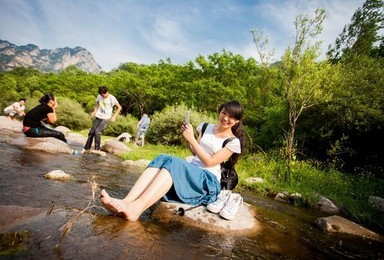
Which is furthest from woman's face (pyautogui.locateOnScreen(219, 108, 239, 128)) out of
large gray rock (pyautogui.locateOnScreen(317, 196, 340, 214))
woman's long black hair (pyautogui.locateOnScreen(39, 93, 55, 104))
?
woman's long black hair (pyautogui.locateOnScreen(39, 93, 55, 104))

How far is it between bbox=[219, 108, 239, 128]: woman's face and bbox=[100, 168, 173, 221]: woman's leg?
3.89ft

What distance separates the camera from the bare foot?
2557 mm

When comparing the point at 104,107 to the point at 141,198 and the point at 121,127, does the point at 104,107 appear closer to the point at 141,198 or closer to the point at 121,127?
the point at 141,198

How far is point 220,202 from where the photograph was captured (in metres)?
3.62

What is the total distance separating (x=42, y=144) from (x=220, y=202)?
6044 mm

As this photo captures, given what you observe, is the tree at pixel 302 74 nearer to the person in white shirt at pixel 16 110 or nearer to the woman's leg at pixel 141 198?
the woman's leg at pixel 141 198

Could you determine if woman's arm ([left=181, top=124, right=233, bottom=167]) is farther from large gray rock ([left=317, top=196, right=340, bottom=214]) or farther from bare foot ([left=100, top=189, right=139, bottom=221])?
large gray rock ([left=317, top=196, right=340, bottom=214])

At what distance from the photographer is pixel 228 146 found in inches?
143

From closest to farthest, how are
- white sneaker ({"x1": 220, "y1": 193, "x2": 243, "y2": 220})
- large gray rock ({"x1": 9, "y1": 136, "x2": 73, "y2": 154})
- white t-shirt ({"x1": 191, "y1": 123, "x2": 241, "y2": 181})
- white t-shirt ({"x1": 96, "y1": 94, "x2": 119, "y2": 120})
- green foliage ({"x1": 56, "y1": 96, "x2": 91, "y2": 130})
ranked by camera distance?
white sneaker ({"x1": 220, "y1": 193, "x2": 243, "y2": 220}) < white t-shirt ({"x1": 191, "y1": 123, "x2": 241, "y2": 181}) < large gray rock ({"x1": 9, "y1": 136, "x2": 73, "y2": 154}) < white t-shirt ({"x1": 96, "y1": 94, "x2": 119, "y2": 120}) < green foliage ({"x1": 56, "y1": 96, "x2": 91, "y2": 130})

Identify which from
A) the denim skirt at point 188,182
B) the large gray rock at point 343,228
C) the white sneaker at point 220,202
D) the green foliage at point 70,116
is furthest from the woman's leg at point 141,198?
the green foliage at point 70,116

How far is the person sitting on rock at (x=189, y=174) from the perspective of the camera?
2.80m

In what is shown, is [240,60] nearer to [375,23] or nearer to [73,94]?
[375,23]

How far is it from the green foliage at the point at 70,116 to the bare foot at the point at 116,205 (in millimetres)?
22810

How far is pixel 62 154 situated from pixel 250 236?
5952mm
